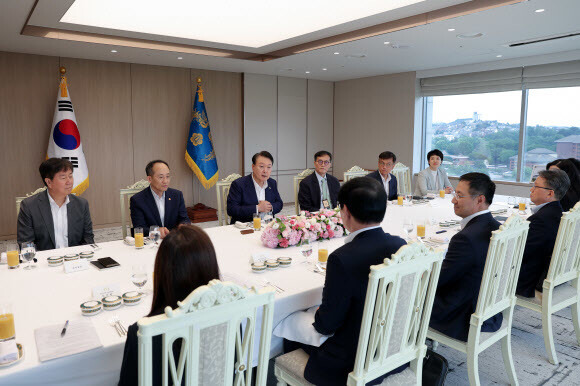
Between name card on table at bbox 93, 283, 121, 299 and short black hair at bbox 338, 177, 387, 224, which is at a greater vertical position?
short black hair at bbox 338, 177, 387, 224

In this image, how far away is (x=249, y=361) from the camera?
1417mm

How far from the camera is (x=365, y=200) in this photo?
73.0 inches

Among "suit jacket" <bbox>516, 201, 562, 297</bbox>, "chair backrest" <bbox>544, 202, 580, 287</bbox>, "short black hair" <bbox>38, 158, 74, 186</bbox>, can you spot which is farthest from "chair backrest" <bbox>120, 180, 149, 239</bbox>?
"chair backrest" <bbox>544, 202, 580, 287</bbox>

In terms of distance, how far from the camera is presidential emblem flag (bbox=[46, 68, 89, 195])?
19.8 feet

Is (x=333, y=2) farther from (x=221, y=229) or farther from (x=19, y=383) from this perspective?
(x=19, y=383)

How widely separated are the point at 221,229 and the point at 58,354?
207cm

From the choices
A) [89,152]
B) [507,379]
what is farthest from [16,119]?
→ [507,379]

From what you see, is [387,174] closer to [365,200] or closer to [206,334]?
[365,200]

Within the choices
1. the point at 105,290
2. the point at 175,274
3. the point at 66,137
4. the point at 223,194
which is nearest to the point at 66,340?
the point at 105,290

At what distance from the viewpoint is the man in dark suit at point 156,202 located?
3.55 metres

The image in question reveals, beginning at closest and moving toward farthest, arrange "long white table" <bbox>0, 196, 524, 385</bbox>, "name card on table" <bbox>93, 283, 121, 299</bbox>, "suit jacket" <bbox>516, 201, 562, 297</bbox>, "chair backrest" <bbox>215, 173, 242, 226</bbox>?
"long white table" <bbox>0, 196, 524, 385</bbox> → "name card on table" <bbox>93, 283, 121, 299</bbox> → "suit jacket" <bbox>516, 201, 562, 297</bbox> → "chair backrest" <bbox>215, 173, 242, 226</bbox>

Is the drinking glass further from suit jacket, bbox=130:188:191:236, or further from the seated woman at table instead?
the seated woman at table

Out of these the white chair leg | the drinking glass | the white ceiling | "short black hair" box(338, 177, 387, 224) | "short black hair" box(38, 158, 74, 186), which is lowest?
the white chair leg

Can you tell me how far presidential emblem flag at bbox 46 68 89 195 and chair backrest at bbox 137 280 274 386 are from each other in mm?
5588
